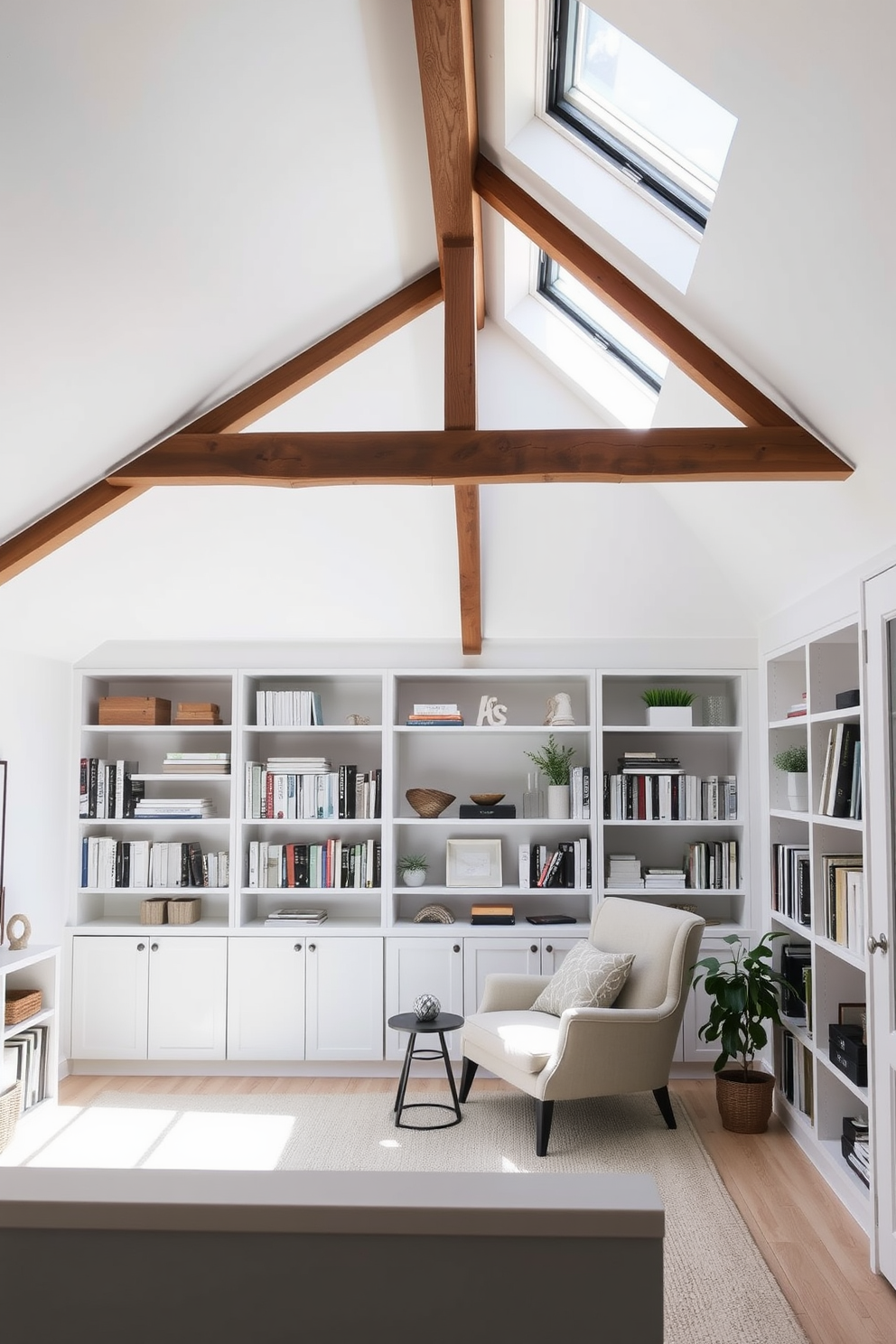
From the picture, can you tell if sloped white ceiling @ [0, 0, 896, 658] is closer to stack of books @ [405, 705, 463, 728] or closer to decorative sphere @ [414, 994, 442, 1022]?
stack of books @ [405, 705, 463, 728]

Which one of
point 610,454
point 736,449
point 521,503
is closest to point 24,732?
point 521,503

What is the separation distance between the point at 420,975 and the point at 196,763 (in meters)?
1.60

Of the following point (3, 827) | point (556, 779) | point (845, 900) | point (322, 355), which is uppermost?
point (322, 355)

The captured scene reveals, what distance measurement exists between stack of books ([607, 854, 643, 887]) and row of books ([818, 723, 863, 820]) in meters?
1.70

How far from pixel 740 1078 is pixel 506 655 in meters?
2.32

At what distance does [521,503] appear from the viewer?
16.6 feet

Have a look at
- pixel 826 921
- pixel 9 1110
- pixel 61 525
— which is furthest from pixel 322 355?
pixel 9 1110

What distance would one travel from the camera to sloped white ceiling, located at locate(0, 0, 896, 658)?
2.22 meters

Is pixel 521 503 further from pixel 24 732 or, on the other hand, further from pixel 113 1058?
pixel 113 1058

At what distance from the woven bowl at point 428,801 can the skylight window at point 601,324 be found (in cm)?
230

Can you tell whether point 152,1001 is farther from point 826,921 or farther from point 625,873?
point 826,921

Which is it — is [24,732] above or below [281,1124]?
above

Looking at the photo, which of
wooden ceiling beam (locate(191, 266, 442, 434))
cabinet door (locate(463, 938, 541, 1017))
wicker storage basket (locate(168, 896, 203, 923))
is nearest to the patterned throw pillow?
cabinet door (locate(463, 938, 541, 1017))

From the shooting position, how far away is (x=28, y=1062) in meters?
4.50
